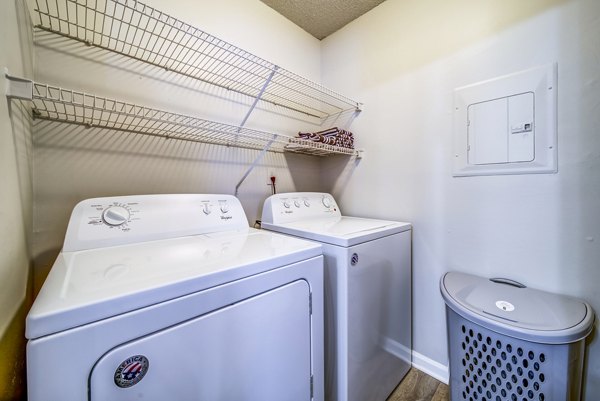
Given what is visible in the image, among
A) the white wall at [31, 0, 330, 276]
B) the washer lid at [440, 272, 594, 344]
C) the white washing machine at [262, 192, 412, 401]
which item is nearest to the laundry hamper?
the washer lid at [440, 272, 594, 344]

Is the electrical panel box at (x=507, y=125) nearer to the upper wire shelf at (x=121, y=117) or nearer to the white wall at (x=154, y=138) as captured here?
the upper wire shelf at (x=121, y=117)

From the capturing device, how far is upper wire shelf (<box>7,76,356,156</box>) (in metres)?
0.74

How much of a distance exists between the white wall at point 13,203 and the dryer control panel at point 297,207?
3.32 ft

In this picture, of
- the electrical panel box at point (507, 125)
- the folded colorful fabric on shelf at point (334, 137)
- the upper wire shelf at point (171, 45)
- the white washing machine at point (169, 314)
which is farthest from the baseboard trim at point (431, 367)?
the upper wire shelf at point (171, 45)

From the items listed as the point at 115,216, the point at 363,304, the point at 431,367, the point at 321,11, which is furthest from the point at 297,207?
the point at 321,11

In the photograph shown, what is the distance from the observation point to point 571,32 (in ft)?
3.34

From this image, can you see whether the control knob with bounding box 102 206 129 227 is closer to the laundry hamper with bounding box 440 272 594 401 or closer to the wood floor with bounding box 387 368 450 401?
the laundry hamper with bounding box 440 272 594 401

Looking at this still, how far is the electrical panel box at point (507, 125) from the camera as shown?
107cm

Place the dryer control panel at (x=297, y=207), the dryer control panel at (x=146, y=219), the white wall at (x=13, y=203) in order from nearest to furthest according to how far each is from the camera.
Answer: the white wall at (x=13, y=203) → the dryer control panel at (x=146, y=219) → the dryer control panel at (x=297, y=207)

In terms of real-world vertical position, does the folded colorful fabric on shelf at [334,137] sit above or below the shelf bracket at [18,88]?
above

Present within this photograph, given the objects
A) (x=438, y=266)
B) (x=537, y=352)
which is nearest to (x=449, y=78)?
(x=438, y=266)

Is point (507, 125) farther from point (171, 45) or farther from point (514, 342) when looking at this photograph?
point (171, 45)

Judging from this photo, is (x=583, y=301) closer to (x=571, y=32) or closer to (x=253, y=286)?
(x=571, y=32)

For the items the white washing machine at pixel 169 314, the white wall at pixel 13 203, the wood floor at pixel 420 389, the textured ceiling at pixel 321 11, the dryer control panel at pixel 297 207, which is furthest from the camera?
the textured ceiling at pixel 321 11
